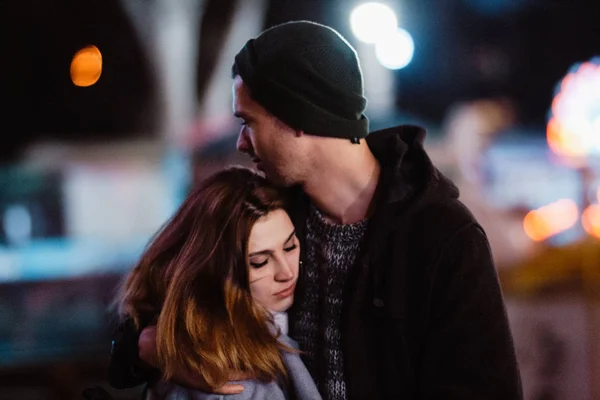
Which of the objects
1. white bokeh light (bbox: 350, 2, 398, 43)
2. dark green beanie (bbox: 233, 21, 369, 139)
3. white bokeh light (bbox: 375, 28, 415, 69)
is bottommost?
dark green beanie (bbox: 233, 21, 369, 139)

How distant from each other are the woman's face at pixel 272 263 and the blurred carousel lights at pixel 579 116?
981cm

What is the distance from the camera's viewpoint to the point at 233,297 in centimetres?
237

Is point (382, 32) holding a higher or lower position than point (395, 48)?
higher

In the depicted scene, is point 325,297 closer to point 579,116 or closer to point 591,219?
point 591,219

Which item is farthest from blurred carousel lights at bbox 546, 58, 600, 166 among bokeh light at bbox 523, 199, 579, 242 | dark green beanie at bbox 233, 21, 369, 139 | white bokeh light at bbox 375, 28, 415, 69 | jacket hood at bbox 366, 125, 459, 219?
dark green beanie at bbox 233, 21, 369, 139

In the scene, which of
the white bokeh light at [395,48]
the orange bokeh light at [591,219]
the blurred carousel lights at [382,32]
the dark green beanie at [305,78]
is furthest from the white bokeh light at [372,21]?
the dark green beanie at [305,78]

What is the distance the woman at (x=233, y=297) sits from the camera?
2301 millimetres

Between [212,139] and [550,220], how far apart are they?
21.9 ft

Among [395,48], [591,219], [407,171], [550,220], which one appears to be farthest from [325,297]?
[550,220]

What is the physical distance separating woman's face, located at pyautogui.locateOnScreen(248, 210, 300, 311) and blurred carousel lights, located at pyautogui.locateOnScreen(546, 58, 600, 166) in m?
9.81

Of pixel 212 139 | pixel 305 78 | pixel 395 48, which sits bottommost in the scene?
pixel 305 78

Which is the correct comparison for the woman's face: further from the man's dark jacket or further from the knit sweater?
the man's dark jacket

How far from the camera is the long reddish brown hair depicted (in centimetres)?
231

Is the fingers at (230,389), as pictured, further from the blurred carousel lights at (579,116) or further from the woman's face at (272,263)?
the blurred carousel lights at (579,116)
